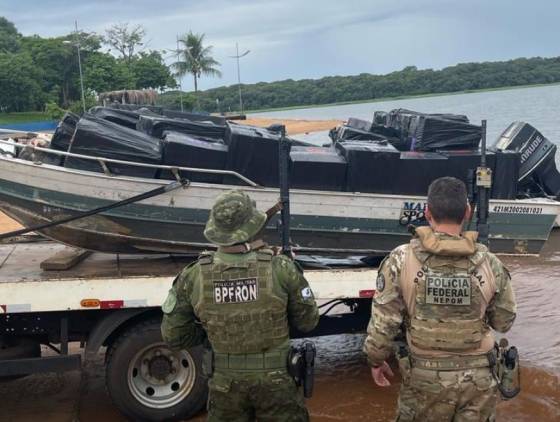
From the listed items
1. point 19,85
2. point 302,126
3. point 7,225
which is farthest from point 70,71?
point 7,225

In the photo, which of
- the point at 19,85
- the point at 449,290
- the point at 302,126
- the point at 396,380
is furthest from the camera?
the point at 19,85

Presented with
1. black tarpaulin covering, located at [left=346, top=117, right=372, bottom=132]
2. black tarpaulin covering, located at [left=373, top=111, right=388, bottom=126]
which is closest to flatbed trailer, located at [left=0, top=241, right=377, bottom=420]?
black tarpaulin covering, located at [left=346, top=117, right=372, bottom=132]

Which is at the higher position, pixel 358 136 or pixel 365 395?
pixel 358 136

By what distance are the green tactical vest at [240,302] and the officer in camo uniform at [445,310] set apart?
0.46m

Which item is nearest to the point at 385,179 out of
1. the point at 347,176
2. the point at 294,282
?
the point at 347,176

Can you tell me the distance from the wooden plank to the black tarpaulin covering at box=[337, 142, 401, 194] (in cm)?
232

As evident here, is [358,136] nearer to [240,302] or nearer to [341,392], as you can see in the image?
Result: [341,392]

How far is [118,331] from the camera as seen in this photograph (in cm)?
458

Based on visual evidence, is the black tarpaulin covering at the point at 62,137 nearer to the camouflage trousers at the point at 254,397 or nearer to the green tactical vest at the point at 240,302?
the green tactical vest at the point at 240,302

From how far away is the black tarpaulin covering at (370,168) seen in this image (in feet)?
19.6

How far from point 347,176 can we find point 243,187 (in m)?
0.93

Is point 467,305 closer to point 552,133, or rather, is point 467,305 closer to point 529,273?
point 529,273

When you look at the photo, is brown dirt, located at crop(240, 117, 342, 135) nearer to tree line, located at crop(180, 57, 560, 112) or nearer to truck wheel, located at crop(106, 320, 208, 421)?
tree line, located at crop(180, 57, 560, 112)

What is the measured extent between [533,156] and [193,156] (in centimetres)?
555
